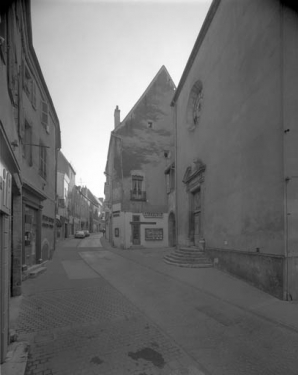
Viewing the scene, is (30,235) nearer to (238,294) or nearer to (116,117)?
(238,294)

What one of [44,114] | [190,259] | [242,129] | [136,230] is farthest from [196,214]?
[44,114]

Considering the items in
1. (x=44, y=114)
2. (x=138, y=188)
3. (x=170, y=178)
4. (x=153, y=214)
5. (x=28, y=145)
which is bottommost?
(x=153, y=214)

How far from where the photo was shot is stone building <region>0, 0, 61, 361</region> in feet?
12.4

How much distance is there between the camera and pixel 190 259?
1110 centimetres

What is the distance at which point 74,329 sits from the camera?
180 inches

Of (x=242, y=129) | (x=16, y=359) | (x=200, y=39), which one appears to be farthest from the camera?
(x=200, y=39)

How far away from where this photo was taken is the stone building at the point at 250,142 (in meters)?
6.62

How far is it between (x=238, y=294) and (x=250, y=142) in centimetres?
491

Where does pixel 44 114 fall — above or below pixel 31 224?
above

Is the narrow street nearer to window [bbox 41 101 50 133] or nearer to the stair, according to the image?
the stair

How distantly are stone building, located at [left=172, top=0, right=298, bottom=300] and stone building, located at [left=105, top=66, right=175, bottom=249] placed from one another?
8.51 metres

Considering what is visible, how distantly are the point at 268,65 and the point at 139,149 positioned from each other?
1464 centimetres

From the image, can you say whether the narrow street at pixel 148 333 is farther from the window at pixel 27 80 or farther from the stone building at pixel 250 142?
the window at pixel 27 80

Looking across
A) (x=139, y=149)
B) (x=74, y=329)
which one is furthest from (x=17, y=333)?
(x=139, y=149)
